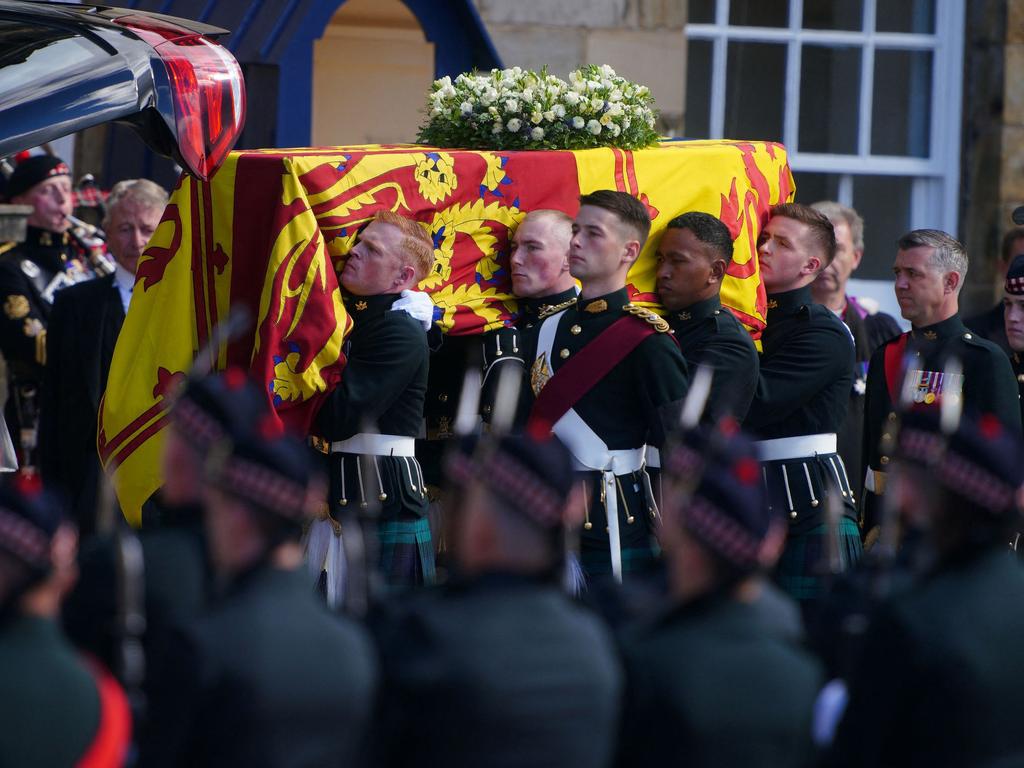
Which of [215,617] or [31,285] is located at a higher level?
[31,285]

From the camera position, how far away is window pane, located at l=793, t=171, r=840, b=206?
9.38m

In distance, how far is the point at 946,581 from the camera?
9.95 feet

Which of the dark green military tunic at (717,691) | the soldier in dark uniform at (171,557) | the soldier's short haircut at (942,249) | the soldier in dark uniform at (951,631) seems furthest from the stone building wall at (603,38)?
the dark green military tunic at (717,691)

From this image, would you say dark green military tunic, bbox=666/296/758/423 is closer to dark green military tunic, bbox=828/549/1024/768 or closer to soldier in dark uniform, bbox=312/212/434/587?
soldier in dark uniform, bbox=312/212/434/587

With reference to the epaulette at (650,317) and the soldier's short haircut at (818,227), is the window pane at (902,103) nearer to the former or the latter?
the soldier's short haircut at (818,227)

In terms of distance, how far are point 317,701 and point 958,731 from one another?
3.18ft

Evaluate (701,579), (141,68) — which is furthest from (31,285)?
(701,579)

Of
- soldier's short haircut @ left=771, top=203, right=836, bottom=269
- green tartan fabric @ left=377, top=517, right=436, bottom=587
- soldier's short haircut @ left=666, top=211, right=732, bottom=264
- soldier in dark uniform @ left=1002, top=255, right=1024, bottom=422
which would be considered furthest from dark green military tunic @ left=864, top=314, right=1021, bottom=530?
green tartan fabric @ left=377, top=517, right=436, bottom=587

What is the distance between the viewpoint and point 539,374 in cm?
522

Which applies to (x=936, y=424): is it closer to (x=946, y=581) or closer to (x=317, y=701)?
(x=946, y=581)

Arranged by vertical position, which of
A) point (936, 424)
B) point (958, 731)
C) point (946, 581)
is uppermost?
point (936, 424)

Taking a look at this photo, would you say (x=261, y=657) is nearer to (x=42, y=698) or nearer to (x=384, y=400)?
(x=42, y=698)

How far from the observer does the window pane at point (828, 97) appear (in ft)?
30.7

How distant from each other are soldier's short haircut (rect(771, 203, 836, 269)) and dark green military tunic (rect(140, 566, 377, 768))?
10.9ft
